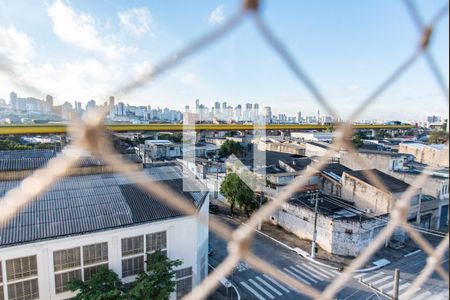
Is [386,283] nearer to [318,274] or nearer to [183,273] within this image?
[318,274]

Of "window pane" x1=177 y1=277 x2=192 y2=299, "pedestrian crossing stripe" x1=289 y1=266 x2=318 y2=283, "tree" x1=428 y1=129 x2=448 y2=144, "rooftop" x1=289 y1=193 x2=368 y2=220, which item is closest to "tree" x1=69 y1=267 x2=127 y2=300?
"window pane" x1=177 y1=277 x2=192 y2=299

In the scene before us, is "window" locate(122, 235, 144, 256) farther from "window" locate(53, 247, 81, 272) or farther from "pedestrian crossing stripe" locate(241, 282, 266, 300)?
"pedestrian crossing stripe" locate(241, 282, 266, 300)

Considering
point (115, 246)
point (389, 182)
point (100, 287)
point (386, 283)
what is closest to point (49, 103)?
point (100, 287)

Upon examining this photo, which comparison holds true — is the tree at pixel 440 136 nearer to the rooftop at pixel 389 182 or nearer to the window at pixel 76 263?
the window at pixel 76 263

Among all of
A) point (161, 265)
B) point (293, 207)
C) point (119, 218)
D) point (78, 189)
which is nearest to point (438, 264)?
point (161, 265)

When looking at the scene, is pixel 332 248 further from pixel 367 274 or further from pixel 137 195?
pixel 137 195

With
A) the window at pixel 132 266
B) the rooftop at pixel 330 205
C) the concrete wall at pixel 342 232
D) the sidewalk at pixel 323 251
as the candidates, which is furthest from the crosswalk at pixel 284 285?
the window at pixel 132 266
